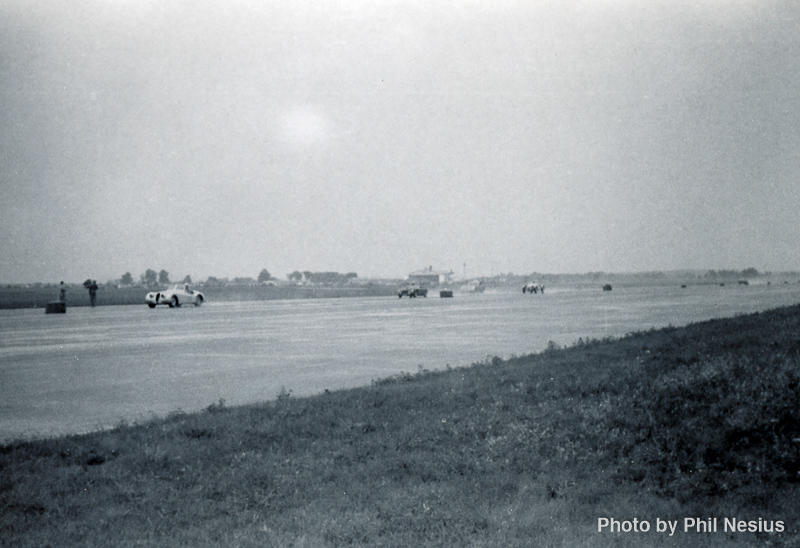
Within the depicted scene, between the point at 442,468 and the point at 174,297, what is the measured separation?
4699 cm

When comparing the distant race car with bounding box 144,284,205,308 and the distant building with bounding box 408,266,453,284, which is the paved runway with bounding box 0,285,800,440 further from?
the distant building with bounding box 408,266,453,284

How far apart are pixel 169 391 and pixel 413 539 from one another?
9100 millimetres

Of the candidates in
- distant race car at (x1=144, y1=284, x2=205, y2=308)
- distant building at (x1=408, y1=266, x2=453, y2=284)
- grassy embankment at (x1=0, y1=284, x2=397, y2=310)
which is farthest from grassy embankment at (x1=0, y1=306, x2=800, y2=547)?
distant building at (x1=408, y1=266, x2=453, y2=284)

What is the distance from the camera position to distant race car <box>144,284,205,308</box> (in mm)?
49750

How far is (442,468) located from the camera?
773 cm

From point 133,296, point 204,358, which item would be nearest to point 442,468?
point 204,358

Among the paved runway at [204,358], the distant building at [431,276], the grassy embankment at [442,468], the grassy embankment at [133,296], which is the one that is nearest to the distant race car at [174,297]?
the grassy embankment at [133,296]

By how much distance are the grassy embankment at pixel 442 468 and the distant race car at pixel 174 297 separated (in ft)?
137

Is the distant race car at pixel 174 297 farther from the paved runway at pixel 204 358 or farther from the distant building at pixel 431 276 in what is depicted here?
the distant building at pixel 431 276

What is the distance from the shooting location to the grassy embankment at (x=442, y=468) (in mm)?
5934

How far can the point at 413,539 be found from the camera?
566 cm

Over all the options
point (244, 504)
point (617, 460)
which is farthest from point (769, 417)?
point (244, 504)

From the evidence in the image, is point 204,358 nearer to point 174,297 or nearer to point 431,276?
point 174,297

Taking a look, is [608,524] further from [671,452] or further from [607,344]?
[607,344]
